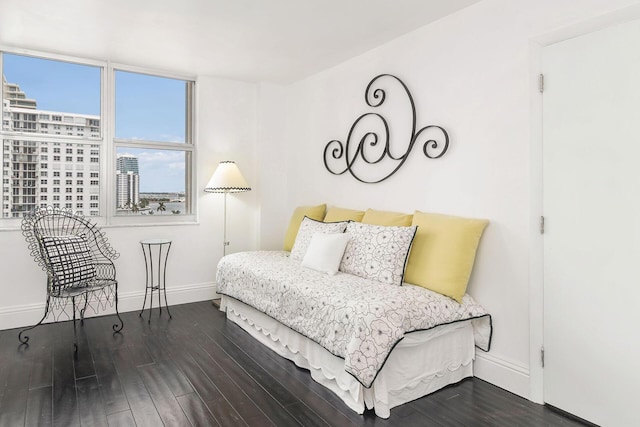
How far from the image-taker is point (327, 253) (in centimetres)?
308

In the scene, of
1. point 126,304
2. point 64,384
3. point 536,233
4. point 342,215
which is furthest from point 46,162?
point 536,233

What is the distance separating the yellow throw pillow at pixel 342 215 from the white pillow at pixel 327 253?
0.43 m

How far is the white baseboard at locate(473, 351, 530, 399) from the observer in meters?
2.37

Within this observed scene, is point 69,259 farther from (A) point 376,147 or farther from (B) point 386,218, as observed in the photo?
(A) point 376,147

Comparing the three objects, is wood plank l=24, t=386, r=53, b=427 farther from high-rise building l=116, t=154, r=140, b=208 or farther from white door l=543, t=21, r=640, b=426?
white door l=543, t=21, r=640, b=426

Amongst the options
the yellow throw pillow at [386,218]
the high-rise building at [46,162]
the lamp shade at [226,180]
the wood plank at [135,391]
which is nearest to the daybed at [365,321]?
the yellow throw pillow at [386,218]

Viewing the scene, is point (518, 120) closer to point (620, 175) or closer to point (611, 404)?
point (620, 175)

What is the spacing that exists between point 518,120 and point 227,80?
3.30 m

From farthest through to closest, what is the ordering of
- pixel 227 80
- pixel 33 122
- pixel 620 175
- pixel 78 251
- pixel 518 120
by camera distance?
1. pixel 227 80
2. pixel 33 122
3. pixel 78 251
4. pixel 518 120
5. pixel 620 175

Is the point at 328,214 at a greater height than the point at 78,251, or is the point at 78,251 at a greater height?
the point at 328,214

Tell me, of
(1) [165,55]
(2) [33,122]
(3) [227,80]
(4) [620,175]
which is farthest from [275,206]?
(4) [620,175]

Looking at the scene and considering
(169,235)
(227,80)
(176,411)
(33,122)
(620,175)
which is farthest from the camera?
(227,80)

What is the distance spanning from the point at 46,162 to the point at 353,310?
3.36 metres

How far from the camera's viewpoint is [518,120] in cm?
243
